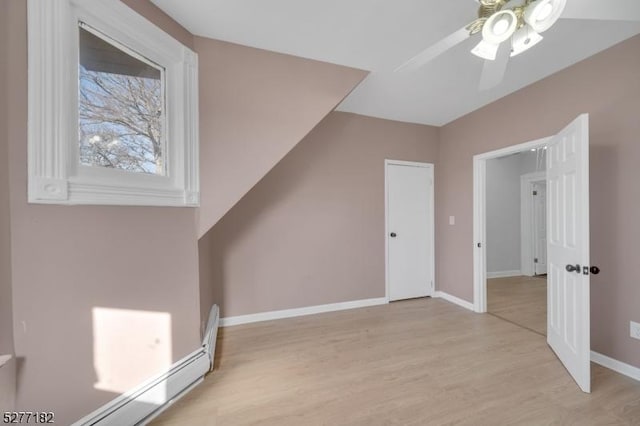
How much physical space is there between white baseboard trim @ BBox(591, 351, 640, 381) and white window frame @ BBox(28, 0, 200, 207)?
3408 mm

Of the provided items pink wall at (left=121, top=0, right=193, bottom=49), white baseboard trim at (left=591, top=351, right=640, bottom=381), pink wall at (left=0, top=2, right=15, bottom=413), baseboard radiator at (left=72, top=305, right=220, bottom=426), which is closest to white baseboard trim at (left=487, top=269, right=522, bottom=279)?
white baseboard trim at (left=591, top=351, right=640, bottom=381)

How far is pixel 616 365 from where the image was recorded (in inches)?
76.4

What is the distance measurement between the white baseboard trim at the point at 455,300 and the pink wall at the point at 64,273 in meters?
3.34

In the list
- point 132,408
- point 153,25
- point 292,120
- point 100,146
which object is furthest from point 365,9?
point 132,408

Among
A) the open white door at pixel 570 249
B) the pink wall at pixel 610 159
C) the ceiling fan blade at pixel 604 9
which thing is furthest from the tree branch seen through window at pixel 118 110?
the pink wall at pixel 610 159

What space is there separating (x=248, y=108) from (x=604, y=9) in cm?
217

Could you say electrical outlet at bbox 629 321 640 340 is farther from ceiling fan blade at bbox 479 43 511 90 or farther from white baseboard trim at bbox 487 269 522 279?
white baseboard trim at bbox 487 269 522 279

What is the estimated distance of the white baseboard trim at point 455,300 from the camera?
3.23 meters

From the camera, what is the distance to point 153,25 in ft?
5.19

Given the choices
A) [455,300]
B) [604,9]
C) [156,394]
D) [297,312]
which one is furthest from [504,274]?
[156,394]

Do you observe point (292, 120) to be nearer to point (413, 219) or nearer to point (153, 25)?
point (153, 25)

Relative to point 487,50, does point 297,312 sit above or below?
below

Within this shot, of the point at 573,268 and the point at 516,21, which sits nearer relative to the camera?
the point at 516,21

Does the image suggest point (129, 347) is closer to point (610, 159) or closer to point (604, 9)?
point (604, 9)
